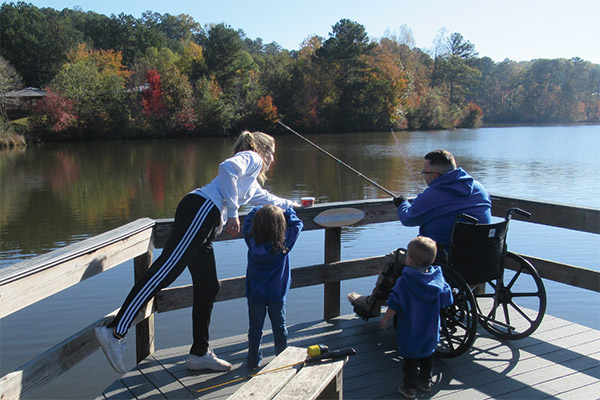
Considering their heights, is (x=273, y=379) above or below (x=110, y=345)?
above

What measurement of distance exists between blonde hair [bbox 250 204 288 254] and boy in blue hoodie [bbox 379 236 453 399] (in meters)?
0.67

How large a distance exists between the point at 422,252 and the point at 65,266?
167 centimetres

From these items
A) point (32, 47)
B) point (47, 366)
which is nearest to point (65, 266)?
point (47, 366)

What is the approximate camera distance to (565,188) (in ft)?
49.9

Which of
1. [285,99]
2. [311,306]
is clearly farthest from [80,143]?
[311,306]

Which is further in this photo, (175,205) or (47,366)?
(175,205)

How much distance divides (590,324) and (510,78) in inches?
3612

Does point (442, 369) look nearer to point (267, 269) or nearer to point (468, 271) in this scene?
point (468, 271)

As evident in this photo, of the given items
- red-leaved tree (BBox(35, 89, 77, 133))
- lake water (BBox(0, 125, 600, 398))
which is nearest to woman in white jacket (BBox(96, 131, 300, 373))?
lake water (BBox(0, 125, 600, 398))

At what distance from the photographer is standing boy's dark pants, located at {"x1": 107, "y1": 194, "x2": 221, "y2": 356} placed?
8.73 feet

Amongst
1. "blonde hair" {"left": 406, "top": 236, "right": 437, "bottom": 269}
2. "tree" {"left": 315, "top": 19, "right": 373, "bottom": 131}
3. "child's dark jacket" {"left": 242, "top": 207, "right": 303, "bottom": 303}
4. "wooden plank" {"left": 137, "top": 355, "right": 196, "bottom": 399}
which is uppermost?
"tree" {"left": 315, "top": 19, "right": 373, "bottom": 131}

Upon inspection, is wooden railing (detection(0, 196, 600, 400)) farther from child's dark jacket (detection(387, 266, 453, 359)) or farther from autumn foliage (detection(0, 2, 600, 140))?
autumn foliage (detection(0, 2, 600, 140))

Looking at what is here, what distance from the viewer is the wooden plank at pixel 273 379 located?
6.02 feet

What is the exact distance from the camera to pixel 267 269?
295 cm
